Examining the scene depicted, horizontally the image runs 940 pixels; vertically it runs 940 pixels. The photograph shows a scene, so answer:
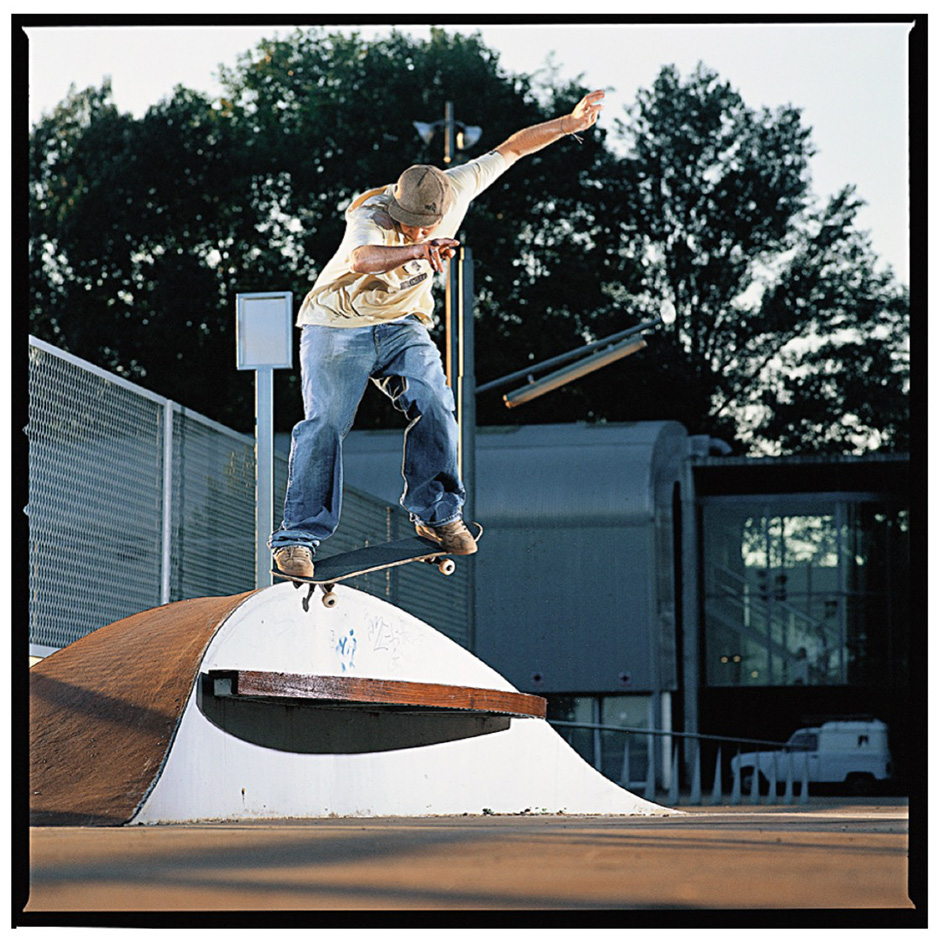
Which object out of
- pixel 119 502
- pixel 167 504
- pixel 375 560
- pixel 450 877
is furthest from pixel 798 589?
pixel 450 877

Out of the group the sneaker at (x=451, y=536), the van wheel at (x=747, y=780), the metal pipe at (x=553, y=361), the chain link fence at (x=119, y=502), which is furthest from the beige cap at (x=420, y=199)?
the van wheel at (x=747, y=780)

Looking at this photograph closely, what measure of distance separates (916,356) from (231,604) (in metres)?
3.30

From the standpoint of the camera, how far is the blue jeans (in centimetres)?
645

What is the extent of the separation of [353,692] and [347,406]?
125 cm

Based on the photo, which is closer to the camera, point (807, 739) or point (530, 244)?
point (807, 739)

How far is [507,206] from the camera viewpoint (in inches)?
1395

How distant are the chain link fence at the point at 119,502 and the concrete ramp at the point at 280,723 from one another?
227 centimetres

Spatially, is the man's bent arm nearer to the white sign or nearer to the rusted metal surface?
the rusted metal surface

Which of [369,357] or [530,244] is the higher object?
[530,244]

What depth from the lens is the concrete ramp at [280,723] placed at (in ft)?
Result: 20.6

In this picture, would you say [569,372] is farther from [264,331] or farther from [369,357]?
[369,357]

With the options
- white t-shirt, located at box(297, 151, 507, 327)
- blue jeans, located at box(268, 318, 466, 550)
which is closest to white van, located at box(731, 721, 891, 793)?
blue jeans, located at box(268, 318, 466, 550)

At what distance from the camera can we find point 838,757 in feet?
77.1

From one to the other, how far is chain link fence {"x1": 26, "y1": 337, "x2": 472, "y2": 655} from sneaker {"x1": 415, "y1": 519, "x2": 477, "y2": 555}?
9.89ft
